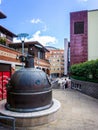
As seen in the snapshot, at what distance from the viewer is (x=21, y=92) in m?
11.7

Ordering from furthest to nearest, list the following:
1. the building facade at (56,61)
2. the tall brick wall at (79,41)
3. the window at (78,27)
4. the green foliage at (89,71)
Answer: the building facade at (56,61) → the window at (78,27) → the tall brick wall at (79,41) → the green foliage at (89,71)

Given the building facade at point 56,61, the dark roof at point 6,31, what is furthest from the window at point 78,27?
the building facade at point 56,61

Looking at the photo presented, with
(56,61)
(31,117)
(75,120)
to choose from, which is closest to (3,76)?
(31,117)

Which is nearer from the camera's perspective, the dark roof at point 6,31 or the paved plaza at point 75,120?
the paved plaza at point 75,120

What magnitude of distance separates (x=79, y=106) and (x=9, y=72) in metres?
7.73

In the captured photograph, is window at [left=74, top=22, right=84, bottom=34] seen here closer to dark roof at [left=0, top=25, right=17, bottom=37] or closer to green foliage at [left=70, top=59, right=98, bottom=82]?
dark roof at [left=0, top=25, right=17, bottom=37]

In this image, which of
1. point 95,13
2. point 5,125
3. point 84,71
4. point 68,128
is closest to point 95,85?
point 84,71

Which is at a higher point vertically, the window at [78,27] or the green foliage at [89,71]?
the window at [78,27]

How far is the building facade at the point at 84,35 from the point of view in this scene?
120ft

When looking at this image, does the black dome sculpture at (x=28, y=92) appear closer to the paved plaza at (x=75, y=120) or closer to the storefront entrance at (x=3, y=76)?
the paved plaza at (x=75, y=120)

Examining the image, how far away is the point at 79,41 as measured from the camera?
3856 cm

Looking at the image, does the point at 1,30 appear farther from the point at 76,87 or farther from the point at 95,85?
the point at 95,85

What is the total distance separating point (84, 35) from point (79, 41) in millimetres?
1683

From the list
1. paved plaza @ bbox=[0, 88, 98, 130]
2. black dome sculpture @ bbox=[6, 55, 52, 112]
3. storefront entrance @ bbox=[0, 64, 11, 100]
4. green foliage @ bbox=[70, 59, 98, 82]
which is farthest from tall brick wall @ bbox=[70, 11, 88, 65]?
black dome sculpture @ bbox=[6, 55, 52, 112]
